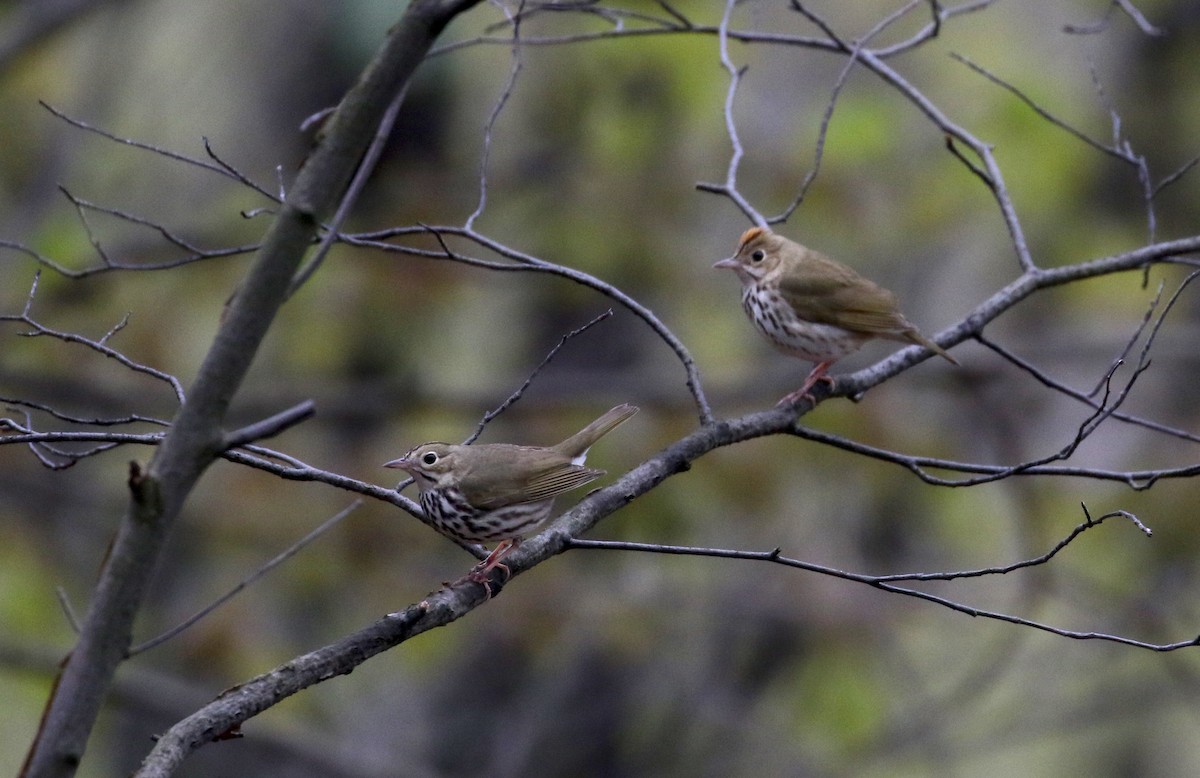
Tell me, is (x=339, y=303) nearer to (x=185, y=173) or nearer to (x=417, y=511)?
(x=185, y=173)

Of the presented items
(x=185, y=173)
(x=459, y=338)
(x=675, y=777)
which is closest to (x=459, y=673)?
(x=675, y=777)

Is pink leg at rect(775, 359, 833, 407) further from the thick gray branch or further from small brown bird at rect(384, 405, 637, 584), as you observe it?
the thick gray branch

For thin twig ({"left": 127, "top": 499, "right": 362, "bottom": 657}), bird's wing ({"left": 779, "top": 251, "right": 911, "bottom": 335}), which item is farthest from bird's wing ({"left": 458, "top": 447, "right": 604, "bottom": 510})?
bird's wing ({"left": 779, "top": 251, "right": 911, "bottom": 335})

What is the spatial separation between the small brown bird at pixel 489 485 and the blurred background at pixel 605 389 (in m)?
4.06

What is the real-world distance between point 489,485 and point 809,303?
199 centimetres

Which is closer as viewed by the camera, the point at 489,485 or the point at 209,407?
the point at 209,407

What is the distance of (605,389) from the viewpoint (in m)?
9.52

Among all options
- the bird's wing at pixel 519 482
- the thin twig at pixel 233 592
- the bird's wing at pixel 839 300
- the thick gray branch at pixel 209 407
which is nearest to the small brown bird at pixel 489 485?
the bird's wing at pixel 519 482

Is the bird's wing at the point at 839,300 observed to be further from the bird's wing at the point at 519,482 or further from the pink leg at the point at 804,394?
the bird's wing at the point at 519,482

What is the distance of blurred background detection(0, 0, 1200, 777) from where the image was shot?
951 cm

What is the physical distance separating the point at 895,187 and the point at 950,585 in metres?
3.90

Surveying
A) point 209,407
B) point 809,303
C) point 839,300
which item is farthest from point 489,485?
point 209,407

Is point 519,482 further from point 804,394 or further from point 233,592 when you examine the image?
point 233,592

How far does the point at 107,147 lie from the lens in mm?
11047
